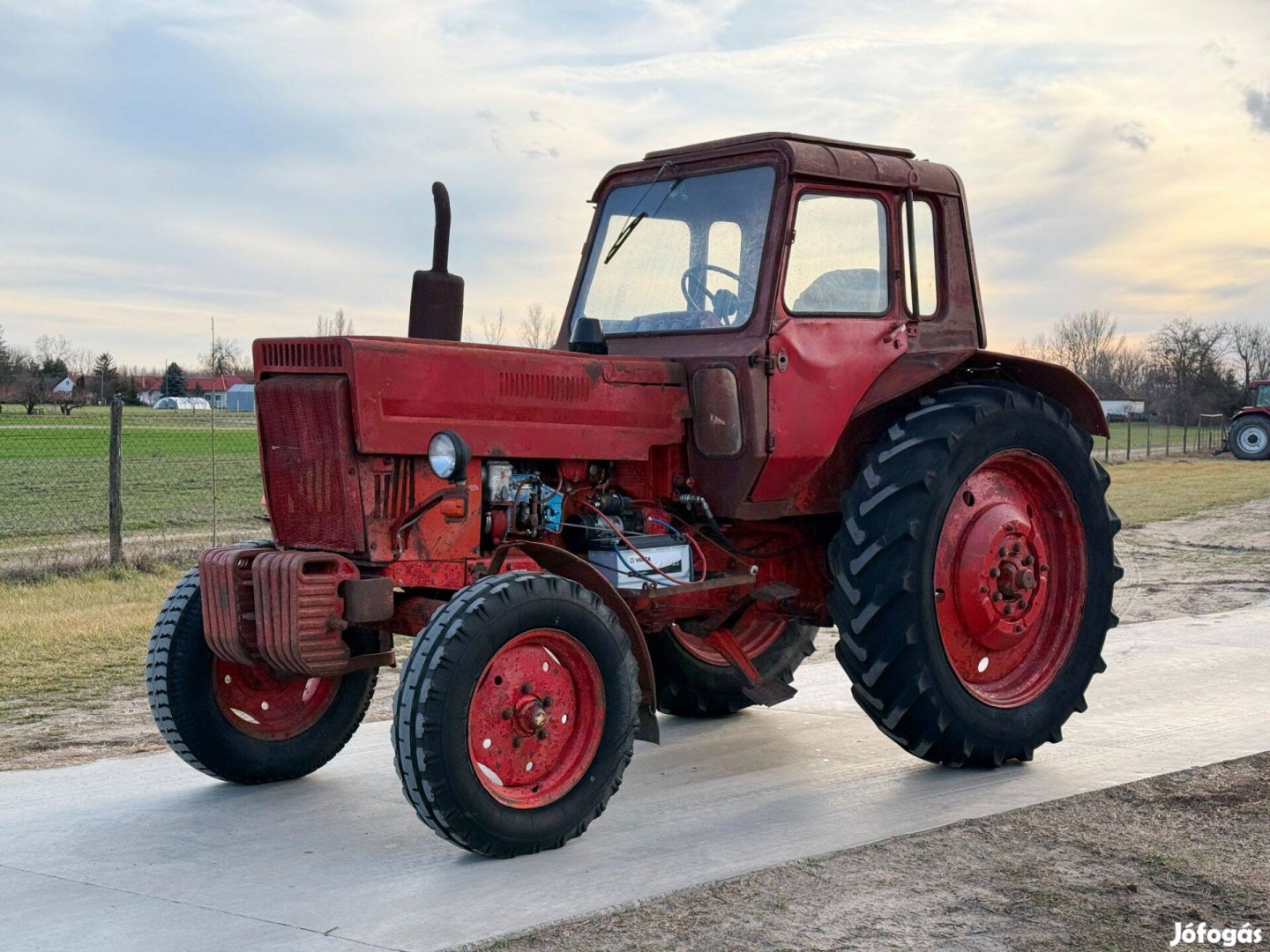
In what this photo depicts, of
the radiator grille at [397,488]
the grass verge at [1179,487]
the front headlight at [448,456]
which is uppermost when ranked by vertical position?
the front headlight at [448,456]

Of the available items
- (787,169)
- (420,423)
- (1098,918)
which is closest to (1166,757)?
(1098,918)

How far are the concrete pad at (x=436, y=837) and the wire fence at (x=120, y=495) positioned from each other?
2.51 meters

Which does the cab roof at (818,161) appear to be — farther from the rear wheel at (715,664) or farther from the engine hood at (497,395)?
the rear wheel at (715,664)

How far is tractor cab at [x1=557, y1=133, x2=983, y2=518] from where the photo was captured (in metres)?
6.11

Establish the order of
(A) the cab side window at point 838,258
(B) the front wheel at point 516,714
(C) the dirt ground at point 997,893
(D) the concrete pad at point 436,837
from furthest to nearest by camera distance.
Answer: (A) the cab side window at point 838,258 < (B) the front wheel at point 516,714 < (D) the concrete pad at point 436,837 < (C) the dirt ground at point 997,893

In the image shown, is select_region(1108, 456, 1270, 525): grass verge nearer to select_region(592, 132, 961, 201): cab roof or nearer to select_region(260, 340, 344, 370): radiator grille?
select_region(592, 132, 961, 201): cab roof

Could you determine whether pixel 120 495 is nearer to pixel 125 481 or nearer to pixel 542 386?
pixel 542 386

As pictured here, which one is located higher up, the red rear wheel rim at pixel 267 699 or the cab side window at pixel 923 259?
the cab side window at pixel 923 259

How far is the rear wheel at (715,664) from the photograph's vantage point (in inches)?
292

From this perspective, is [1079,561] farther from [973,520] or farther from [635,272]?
[635,272]

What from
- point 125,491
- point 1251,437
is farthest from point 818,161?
point 1251,437

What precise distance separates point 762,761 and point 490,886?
2.16 metres

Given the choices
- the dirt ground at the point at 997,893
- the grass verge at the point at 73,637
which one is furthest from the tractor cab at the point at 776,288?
the grass verge at the point at 73,637

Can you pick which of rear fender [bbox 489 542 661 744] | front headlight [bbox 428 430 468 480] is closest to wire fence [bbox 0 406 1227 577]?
rear fender [bbox 489 542 661 744]
